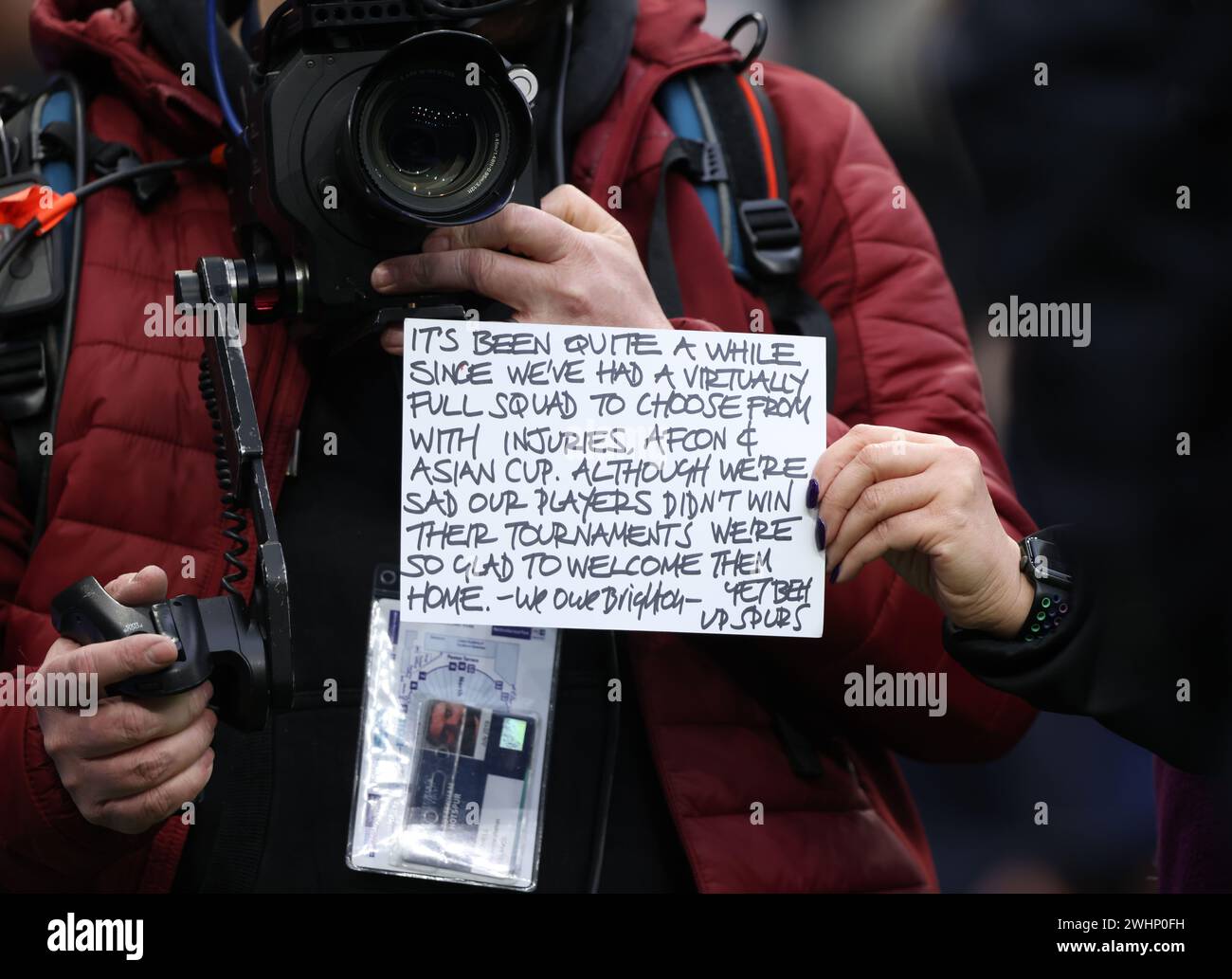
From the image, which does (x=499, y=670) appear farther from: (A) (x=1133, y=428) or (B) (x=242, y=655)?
(A) (x=1133, y=428)

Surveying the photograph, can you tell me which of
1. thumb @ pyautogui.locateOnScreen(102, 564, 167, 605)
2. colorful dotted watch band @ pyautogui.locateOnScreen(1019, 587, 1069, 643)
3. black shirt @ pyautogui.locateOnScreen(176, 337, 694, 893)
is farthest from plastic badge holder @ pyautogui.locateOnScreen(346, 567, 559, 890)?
colorful dotted watch band @ pyautogui.locateOnScreen(1019, 587, 1069, 643)

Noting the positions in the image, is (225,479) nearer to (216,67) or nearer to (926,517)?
(216,67)

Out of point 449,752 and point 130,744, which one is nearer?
point 130,744

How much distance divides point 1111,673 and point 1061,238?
335 mm

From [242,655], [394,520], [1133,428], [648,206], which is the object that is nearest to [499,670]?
[394,520]

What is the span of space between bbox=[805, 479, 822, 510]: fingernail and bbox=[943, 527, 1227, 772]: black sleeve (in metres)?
0.15

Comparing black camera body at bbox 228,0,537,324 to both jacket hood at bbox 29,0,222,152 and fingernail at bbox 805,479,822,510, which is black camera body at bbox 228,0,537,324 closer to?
jacket hood at bbox 29,0,222,152

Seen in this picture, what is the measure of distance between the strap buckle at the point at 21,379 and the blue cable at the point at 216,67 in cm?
24

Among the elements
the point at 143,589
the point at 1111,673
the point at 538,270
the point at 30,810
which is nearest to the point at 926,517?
the point at 1111,673

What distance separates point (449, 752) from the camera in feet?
3.92

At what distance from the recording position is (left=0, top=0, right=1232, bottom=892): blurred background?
1.00 meters

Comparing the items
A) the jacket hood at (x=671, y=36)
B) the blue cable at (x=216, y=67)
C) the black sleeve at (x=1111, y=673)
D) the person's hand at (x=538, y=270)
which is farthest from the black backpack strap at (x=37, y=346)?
the black sleeve at (x=1111, y=673)
